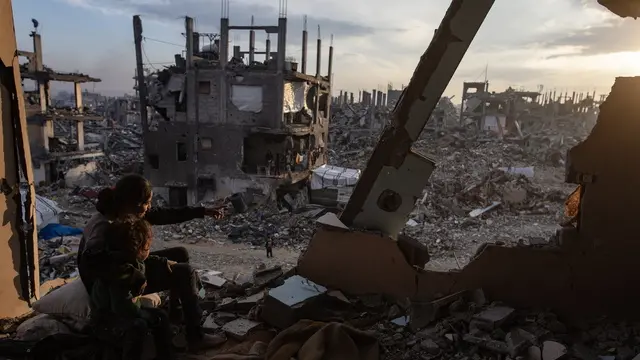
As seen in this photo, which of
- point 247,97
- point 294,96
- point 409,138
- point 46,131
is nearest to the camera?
point 409,138

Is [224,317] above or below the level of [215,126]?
below

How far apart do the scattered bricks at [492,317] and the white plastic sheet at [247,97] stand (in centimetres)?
1638

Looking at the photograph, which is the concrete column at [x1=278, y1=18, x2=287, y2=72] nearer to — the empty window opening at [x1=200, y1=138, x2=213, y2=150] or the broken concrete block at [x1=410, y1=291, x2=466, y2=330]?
the empty window opening at [x1=200, y1=138, x2=213, y2=150]

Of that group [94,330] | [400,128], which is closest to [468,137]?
[400,128]

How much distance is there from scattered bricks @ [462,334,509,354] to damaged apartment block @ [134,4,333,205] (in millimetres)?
16427

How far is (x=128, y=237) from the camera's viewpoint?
121 inches

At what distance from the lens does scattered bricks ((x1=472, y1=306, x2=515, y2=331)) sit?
3.87m

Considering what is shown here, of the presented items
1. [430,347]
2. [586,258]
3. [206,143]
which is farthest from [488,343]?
[206,143]

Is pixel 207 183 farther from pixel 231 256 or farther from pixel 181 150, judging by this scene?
pixel 231 256

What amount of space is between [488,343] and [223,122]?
17335mm

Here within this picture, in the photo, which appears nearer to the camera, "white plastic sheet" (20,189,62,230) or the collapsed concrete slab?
the collapsed concrete slab

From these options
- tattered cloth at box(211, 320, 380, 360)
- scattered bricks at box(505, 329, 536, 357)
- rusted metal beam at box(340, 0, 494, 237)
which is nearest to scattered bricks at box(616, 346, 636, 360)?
scattered bricks at box(505, 329, 536, 357)

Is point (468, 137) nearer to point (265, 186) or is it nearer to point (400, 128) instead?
point (265, 186)

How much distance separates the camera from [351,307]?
15.5ft
